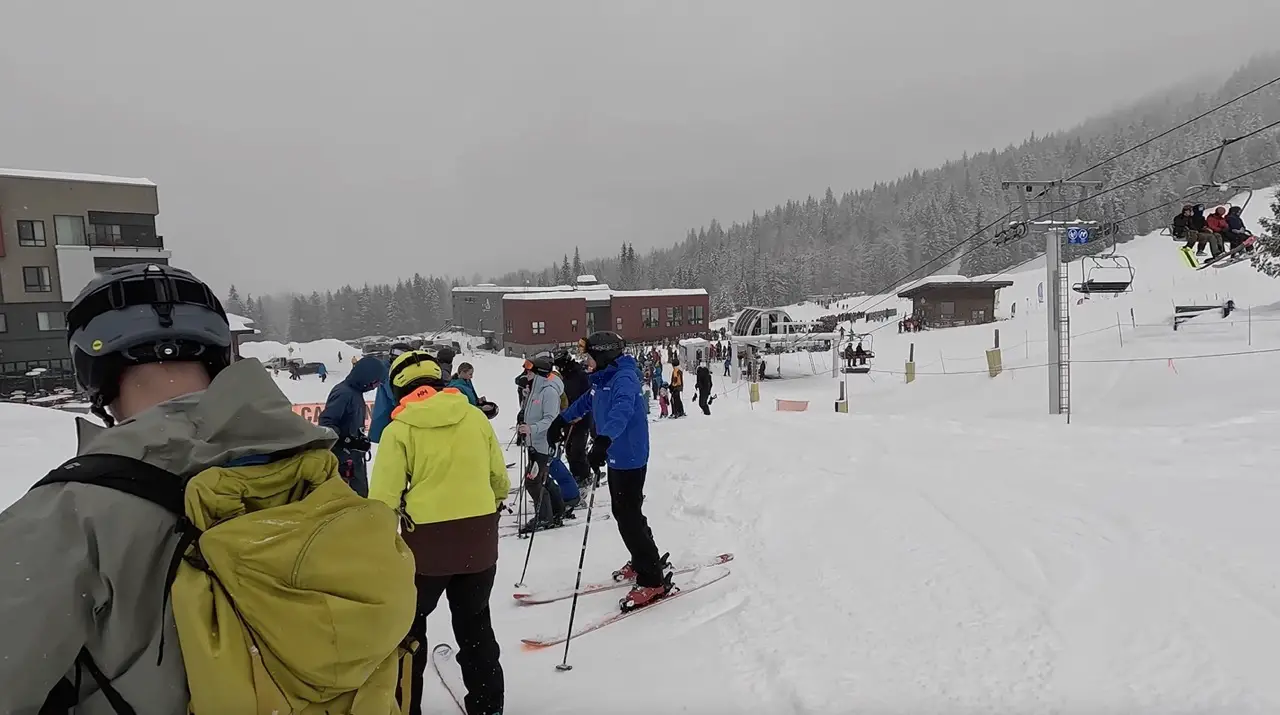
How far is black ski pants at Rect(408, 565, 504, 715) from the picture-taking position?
336cm

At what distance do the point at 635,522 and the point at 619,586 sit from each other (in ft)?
2.68

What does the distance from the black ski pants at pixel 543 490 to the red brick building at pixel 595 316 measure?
42155 mm

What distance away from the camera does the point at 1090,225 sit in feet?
48.1

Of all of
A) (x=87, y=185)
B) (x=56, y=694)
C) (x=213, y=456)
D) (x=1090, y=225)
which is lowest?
(x=56, y=694)

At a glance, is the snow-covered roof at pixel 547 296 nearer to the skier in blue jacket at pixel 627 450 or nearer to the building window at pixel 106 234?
the building window at pixel 106 234

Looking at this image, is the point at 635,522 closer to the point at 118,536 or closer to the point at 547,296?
the point at 118,536

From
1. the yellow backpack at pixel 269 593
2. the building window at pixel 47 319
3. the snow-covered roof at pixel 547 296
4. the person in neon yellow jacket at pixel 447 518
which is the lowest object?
the person in neon yellow jacket at pixel 447 518

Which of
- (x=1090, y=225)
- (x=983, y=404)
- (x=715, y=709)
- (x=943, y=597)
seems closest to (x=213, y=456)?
(x=715, y=709)

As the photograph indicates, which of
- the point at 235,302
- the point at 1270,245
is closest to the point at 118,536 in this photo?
the point at 1270,245

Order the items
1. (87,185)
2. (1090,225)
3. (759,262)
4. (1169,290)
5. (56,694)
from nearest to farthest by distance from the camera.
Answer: (56,694) → (1090,225) → (87,185) → (1169,290) → (759,262)

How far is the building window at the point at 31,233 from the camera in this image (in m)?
32.4

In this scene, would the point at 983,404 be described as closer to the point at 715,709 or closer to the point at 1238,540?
the point at 1238,540

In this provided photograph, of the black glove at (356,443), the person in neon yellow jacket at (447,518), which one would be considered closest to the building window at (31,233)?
the black glove at (356,443)

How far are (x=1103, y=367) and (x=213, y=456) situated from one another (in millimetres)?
21259
